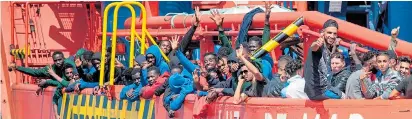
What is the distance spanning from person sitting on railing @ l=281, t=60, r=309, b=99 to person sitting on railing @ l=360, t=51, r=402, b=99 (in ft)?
1.81

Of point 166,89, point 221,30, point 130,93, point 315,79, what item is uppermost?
point 221,30

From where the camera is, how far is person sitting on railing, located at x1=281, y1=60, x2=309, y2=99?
7680 millimetres

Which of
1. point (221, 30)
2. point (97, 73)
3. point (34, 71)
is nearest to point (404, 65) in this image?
point (221, 30)

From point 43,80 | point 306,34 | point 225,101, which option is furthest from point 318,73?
point 43,80

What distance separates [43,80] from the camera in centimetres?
1208

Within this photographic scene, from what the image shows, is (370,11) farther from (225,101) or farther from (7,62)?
(225,101)

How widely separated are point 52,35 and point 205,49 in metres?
3.59

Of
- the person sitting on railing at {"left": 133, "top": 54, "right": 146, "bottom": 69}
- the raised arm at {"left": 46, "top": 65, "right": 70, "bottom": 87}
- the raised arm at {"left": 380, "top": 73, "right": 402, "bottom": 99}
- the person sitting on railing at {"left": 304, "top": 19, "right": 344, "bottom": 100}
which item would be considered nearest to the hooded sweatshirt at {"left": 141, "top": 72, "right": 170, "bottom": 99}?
the person sitting on railing at {"left": 133, "top": 54, "right": 146, "bottom": 69}

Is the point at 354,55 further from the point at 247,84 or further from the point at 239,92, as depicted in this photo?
the point at 239,92

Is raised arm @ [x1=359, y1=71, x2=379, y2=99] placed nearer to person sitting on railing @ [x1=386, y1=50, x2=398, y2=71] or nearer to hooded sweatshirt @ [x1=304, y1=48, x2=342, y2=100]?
hooded sweatshirt @ [x1=304, y1=48, x2=342, y2=100]

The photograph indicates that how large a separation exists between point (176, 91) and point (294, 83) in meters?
1.68

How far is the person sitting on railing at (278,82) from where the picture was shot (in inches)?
Result: 314

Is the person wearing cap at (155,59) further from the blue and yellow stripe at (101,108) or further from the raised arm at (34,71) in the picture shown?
the raised arm at (34,71)

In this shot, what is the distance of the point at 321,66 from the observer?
24.2 ft
